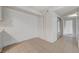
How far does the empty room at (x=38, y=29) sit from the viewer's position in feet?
5.35

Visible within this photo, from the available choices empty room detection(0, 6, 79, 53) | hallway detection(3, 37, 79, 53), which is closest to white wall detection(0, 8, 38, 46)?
empty room detection(0, 6, 79, 53)

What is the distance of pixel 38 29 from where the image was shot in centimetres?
167

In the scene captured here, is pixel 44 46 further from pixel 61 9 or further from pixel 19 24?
pixel 61 9

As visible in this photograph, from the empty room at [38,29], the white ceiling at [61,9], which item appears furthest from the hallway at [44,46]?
the white ceiling at [61,9]

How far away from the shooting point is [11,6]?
164 cm

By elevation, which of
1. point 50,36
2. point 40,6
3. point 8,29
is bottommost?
point 50,36

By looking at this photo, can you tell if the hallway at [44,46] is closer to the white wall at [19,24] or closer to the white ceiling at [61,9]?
the white wall at [19,24]

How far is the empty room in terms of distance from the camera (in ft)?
5.35

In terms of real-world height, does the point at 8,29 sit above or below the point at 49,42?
above

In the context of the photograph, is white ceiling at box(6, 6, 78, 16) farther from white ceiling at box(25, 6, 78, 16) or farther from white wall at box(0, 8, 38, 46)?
white wall at box(0, 8, 38, 46)

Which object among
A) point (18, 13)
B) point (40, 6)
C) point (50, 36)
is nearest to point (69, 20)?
point (50, 36)

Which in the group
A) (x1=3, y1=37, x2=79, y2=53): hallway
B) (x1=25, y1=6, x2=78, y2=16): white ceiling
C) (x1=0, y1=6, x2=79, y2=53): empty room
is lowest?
(x1=3, y1=37, x2=79, y2=53): hallway

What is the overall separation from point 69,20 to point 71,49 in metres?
0.49
